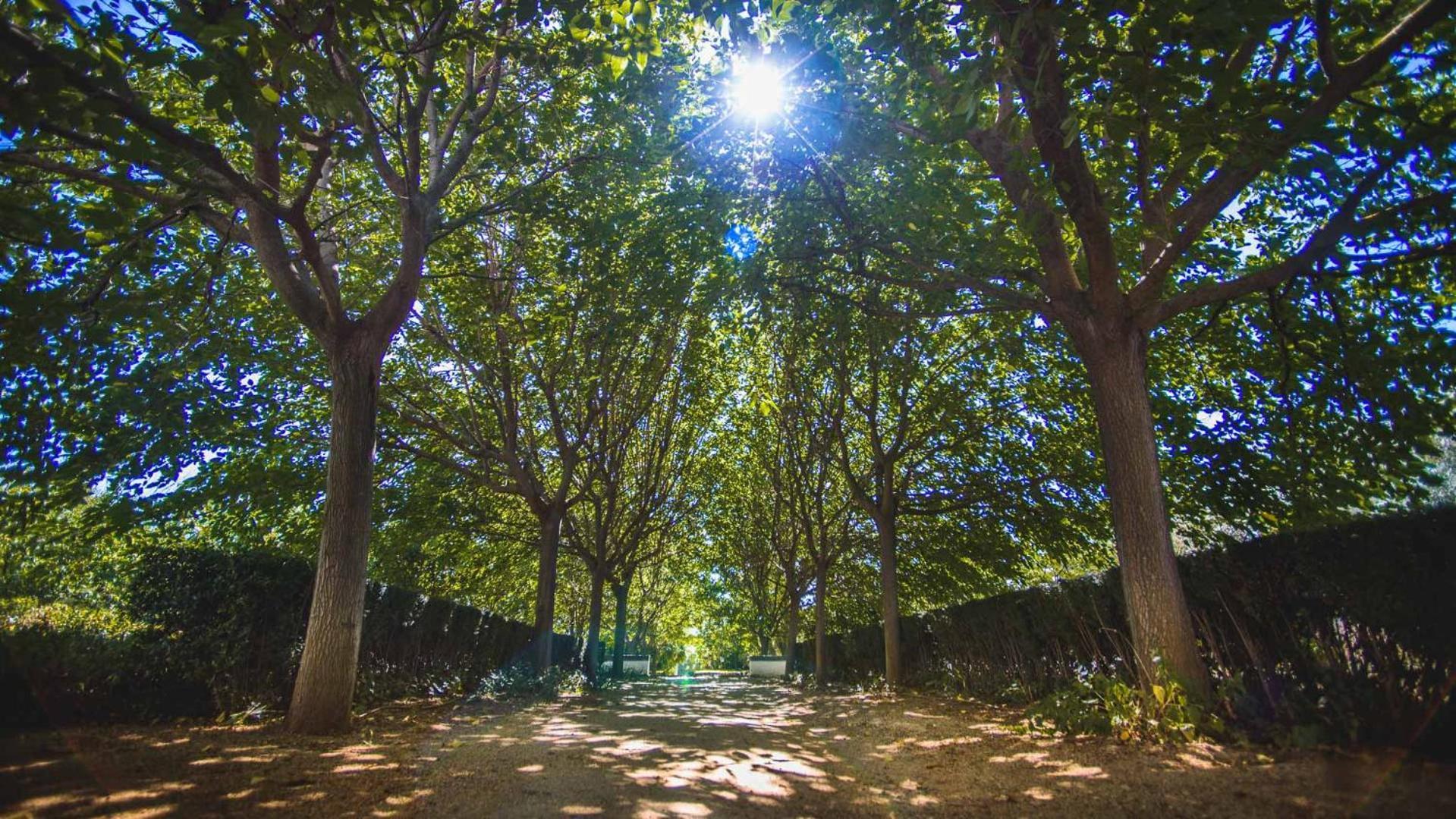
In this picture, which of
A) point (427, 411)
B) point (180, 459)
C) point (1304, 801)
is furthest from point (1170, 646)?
point (180, 459)

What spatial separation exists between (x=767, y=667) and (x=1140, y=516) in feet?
104

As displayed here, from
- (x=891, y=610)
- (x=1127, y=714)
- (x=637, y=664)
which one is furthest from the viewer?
(x=637, y=664)

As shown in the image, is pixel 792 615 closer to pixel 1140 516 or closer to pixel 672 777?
pixel 1140 516

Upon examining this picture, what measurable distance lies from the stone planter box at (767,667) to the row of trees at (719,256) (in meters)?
20.7

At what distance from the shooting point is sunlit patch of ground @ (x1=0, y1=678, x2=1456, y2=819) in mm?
3611

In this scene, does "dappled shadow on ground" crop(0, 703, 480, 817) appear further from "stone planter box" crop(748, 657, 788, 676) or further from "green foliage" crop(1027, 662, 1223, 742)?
"stone planter box" crop(748, 657, 788, 676)

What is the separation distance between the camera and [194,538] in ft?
47.0

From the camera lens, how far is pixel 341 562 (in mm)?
6547

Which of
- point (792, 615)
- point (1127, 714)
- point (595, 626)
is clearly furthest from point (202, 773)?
point (792, 615)

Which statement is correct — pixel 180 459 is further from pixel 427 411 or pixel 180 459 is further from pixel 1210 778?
pixel 1210 778

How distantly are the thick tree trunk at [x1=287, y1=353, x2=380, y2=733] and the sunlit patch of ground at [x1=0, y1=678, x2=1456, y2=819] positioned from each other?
1.30 feet


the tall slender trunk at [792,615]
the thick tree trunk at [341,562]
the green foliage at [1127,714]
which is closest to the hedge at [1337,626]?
the green foliage at [1127,714]

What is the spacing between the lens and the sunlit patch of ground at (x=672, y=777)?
3611mm

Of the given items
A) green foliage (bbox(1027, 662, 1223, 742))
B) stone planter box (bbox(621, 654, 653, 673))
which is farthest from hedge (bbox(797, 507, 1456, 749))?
stone planter box (bbox(621, 654, 653, 673))
